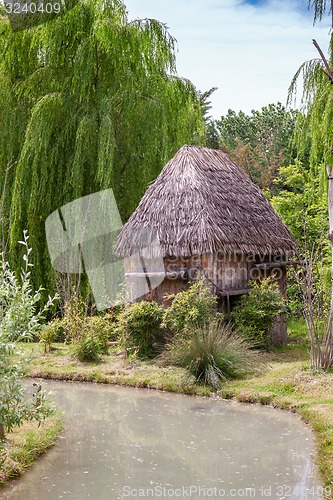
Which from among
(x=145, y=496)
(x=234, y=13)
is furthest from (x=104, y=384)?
(x=234, y=13)

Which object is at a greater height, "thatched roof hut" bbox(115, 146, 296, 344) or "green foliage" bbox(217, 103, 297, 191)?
"green foliage" bbox(217, 103, 297, 191)

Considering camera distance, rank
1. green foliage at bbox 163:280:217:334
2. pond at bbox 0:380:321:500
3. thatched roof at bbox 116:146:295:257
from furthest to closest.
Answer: thatched roof at bbox 116:146:295:257, green foliage at bbox 163:280:217:334, pond at bbox 0:380:321:500

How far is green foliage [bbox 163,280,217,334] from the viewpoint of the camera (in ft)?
32.1

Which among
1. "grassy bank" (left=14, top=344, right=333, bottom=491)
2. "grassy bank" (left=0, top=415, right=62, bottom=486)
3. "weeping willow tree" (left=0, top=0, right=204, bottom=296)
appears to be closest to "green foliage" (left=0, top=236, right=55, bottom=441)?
"grassy bank" (left=0, top=415, right=62, bottom=486)

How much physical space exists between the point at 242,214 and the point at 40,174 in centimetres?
405

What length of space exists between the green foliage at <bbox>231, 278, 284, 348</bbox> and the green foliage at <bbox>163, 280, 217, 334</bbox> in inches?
22.5

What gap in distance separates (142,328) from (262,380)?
240 cm

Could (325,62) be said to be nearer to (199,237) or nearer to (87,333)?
(199,237)

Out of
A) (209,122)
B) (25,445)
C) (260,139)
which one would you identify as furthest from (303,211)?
(260,139)

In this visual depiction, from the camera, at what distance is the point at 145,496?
5047 mm

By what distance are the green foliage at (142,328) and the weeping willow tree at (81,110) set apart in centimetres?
283

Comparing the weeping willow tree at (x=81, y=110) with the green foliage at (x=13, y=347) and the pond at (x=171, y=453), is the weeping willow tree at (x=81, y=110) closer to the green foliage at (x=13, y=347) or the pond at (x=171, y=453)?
the pond at (x=171, y=453)

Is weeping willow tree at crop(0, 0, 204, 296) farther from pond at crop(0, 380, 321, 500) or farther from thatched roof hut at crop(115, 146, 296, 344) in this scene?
pond at crop(0, 380, 321, 500)

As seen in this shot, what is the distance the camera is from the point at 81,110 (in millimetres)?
12625
